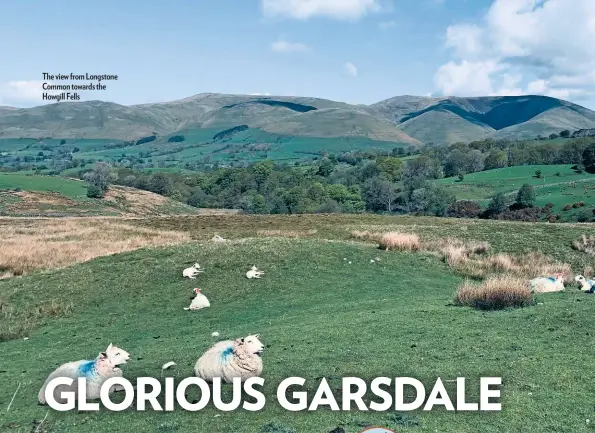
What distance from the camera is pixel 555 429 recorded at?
8773 mm

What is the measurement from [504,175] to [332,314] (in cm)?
15641

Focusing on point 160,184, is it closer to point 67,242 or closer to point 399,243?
point 67,242

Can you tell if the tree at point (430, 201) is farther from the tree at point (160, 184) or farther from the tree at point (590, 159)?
the tree at point (160, 184)

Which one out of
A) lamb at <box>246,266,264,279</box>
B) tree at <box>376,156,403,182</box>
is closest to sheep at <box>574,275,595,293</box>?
lamb at <box>246,266,264,279</box>

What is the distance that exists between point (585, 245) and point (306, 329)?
27265 mm

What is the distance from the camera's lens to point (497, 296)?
1769 centimetres

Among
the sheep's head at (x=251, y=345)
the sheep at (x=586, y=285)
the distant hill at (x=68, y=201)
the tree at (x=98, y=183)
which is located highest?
the sheep's head at (x=251, y=345)

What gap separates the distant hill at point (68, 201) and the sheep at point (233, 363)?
95548 millimetres

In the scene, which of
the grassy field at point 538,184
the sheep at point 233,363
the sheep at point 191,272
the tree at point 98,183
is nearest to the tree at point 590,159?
the grassy field at point 538,184

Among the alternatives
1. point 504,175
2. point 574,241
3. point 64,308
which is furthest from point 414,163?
point 64,308

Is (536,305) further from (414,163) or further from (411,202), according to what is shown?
(414,163)

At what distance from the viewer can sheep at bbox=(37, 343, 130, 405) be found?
11930 millimetres

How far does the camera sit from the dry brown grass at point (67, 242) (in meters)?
34.4

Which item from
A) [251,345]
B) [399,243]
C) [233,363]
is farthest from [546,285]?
[233,363]
